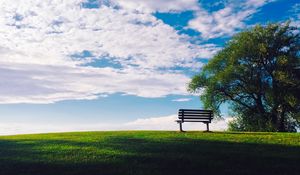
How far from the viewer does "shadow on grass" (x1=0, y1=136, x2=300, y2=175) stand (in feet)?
42.3

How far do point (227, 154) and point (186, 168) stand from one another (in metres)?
3.49

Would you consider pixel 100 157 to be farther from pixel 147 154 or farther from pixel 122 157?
pixel 147 154

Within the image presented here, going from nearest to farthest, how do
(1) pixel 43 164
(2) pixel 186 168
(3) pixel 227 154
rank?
1. (2) pixel 186 168
2. (1) pixel 43 164
3. (3) pixel 227 154

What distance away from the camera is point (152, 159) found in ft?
47.6

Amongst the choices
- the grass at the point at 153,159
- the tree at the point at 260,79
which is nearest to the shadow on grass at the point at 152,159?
the grass at the point at 153,159

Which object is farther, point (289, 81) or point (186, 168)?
point (289, 81)

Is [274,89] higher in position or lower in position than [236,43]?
lower

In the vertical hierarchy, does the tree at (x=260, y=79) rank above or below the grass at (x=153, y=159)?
above

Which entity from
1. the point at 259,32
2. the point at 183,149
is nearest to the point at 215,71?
the point at 259,32

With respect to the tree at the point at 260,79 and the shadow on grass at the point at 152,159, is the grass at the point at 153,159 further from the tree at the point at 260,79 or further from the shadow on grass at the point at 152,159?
the tree at the point at 260,79

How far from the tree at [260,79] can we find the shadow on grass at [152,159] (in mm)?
25839

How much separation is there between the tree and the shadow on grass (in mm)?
25839

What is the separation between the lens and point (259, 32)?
45562mm

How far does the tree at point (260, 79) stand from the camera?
141ft
